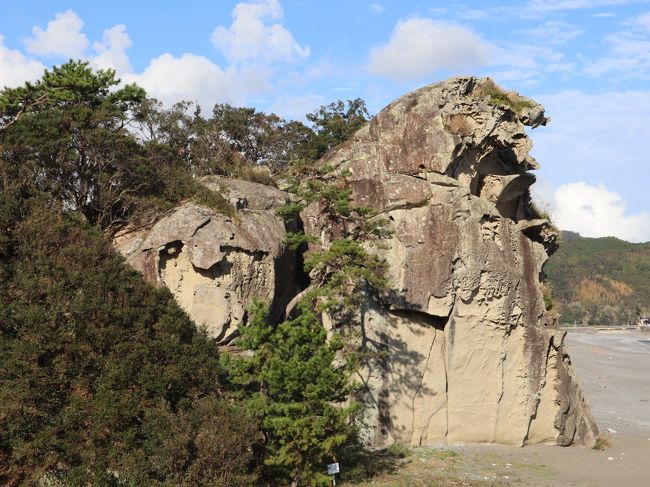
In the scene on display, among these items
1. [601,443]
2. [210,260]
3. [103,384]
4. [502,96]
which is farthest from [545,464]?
[103,384]

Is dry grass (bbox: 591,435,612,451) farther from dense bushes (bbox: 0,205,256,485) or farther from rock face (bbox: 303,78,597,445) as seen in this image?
dense bushes (bbox: 0,205,256,485)

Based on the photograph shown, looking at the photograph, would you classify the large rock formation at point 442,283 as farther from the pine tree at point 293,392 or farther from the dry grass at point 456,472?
the pine tree at point 293,392

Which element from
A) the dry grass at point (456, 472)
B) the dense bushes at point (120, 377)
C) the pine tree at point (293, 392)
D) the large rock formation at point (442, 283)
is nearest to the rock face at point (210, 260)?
the large rock formation at point (442, 283)

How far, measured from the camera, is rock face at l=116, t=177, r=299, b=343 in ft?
79.9

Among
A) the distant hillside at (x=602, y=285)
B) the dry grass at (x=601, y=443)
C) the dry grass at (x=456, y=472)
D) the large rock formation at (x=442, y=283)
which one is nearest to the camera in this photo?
the dry grass at (x=456, y=472)

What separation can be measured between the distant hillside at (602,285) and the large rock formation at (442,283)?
124 m

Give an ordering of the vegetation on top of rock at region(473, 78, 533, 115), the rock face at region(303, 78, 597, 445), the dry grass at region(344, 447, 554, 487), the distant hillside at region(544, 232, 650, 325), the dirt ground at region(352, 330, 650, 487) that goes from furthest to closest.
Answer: the distant hillside at region(544, 232, 650, 325)
the vegetation on top of rock at region(473, 78, 533, 115)
the rock face at region(303, 78, 597, 445)
the dirt ground at region(352, 330, 650, 487)
the dry grass at region(344, 447, 554, 487)

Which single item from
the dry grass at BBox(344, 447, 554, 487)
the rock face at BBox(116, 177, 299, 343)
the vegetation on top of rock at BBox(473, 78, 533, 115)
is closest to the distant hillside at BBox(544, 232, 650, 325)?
the vegetation on top of rock at BBox(473, 78, 533, 115)

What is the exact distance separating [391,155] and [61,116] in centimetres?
1454

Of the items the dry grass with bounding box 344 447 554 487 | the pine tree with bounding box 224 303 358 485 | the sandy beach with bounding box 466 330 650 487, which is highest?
the pine tree with bounding box 224 303 358 485

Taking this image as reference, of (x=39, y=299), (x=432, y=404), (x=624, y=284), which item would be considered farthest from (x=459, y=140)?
(x=624, y=284)

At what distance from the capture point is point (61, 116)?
25750 millimetres

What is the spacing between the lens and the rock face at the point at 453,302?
2770cm

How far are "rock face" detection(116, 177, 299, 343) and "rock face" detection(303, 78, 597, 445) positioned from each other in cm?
336
